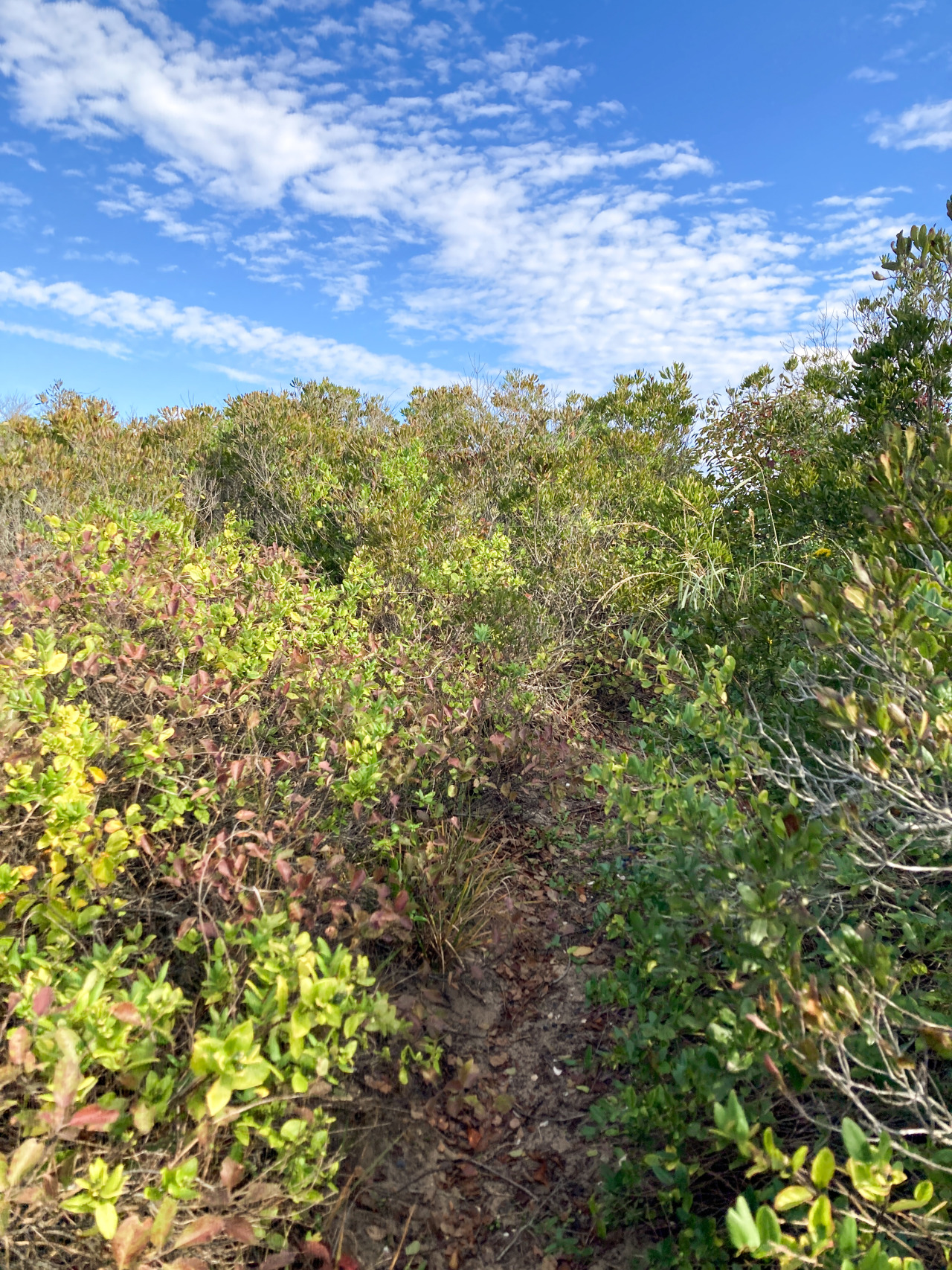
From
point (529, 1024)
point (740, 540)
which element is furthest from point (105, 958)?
point (740, 540)

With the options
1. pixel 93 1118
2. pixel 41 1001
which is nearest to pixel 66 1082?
pixel 93 1118

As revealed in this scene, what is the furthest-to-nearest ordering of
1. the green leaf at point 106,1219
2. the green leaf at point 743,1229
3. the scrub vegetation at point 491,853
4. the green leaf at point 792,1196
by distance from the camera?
the scrub vegetation at point 491,853 → the green leaf at point 106,1219 → the green leaf at point 792,1196 → the green leaf at point 743,1229

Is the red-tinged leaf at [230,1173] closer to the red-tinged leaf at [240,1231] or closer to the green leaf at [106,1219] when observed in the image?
the red-tinged leaf at [240,1231]

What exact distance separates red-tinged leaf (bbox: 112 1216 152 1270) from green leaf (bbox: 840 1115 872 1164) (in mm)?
1398

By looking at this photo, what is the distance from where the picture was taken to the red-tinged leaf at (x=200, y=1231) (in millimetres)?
1525

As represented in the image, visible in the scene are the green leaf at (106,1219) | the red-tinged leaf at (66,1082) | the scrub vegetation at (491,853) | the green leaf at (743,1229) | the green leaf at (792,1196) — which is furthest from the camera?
the scrub vegetation at (491,853)

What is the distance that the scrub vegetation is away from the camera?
1.64m

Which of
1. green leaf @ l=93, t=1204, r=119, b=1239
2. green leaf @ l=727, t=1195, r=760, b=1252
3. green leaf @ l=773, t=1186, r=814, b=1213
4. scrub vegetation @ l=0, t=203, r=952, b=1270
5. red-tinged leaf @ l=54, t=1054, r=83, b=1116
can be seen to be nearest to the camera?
green leaf @ l=727, t=1195, r=760, b=1252

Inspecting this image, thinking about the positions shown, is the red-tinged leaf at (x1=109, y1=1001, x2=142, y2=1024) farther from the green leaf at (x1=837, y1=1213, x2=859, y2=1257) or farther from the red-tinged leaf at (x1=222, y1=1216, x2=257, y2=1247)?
the green leaf at (x1=837, y1=1213, x2=859, y2=1257)

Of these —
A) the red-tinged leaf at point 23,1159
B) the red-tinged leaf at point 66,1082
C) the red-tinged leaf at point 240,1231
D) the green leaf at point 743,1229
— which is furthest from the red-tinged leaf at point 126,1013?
the green leaf at point 743,1229

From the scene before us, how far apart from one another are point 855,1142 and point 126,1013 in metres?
1.60

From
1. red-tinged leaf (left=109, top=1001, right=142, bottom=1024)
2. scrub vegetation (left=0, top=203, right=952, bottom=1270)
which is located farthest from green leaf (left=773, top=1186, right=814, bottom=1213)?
red-tinged leaf (left=109, top=1001, right=142, bottom=1024)

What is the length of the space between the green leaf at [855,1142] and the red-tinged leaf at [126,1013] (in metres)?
1.55

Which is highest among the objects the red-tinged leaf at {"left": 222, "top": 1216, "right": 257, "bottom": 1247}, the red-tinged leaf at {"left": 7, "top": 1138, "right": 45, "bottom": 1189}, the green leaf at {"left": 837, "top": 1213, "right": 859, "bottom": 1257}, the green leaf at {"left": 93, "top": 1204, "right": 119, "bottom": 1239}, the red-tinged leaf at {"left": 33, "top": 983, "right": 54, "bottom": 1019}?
the red-tinged leaf at {"left": 33, "top": 983, "right": 54, "bottom": 1019}
